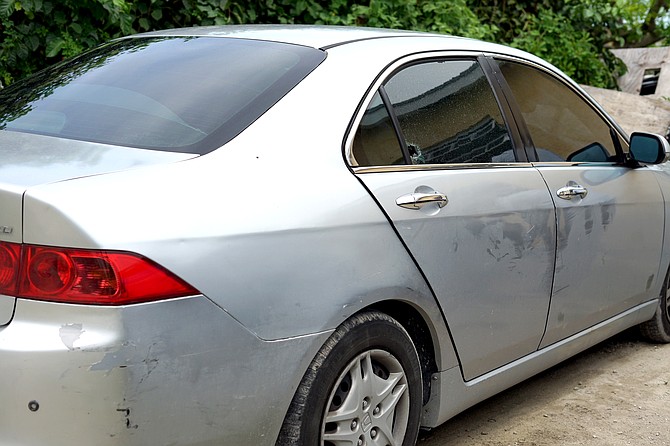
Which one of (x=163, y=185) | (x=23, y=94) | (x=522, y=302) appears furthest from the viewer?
(x=522, y=302)

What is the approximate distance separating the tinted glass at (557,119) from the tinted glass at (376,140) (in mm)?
933

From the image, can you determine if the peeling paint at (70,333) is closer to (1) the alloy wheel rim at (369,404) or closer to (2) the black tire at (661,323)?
(1) the alloy wheel rim at (369,404)

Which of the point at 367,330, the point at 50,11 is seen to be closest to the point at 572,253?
the point at 367,330

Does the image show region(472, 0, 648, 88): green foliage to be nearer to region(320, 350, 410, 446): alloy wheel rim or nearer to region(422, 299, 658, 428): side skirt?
region(422, 299, 658, 428): side skirt

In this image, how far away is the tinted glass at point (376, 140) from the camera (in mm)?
2957

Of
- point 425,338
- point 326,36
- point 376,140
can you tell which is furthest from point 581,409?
point 326,36

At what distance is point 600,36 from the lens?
1008 cm

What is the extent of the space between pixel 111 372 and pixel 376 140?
126 cm

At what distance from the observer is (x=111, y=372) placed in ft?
7.16

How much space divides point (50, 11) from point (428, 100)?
3287 millimetres

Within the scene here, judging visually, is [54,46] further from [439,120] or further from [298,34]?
[439,120]

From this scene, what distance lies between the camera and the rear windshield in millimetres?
2736

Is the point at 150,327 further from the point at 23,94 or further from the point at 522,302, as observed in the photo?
the point at 522,302

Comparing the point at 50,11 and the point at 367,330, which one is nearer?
the point at 367,330
